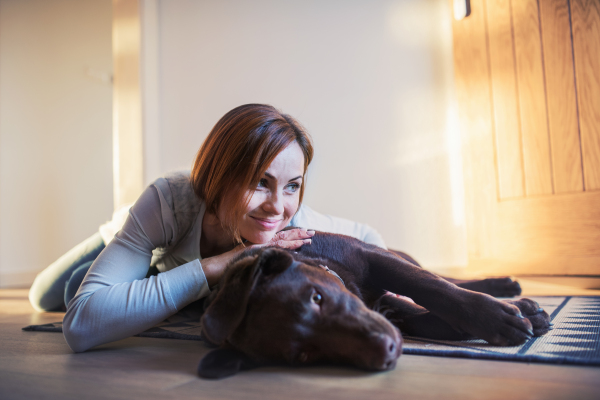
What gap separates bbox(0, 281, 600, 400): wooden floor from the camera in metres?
0.84

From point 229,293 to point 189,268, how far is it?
38 cm

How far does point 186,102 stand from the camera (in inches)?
161

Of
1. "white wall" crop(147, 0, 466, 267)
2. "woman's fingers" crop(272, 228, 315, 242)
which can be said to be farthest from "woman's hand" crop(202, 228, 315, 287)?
"white wall" crop(147, 0, 466, 267)

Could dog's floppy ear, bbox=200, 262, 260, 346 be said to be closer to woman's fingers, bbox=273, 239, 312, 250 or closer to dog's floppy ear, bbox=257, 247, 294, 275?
dog's floppy ear, bbox=257, 247, 294, 275

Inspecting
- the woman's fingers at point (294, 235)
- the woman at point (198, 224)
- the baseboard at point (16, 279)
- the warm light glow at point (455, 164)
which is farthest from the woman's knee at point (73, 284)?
the warm light glow at point (455, 164)

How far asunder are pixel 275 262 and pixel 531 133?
2.30 metres

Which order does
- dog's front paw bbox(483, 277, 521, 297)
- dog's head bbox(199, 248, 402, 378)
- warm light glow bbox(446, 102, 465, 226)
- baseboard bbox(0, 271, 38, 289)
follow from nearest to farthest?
dog's head bbox(199, 248, 402, 378) < dog's front paw bbox(483, 277, 521, 297) < warm light glow bbox(446, 102, 465, 226) < baseboard bbox(0, 271, 38, 289)

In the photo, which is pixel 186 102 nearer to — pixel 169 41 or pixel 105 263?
pixel 169 41

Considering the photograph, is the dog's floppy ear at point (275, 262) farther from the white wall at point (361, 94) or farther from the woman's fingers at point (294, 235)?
the white wall at point (361, 94)

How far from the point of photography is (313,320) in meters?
1.00

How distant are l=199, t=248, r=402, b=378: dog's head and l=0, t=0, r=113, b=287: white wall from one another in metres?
4.31

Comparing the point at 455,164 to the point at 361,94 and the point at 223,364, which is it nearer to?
the point at 361,94

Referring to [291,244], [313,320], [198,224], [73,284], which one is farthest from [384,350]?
[73,284]

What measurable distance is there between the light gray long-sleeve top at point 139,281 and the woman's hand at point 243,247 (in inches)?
1.4
